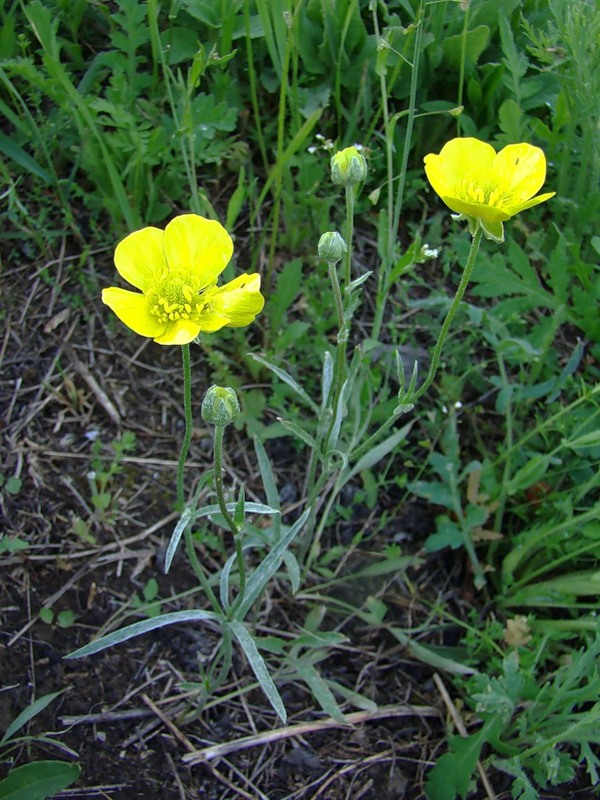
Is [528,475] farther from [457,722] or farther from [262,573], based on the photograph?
[262,573]

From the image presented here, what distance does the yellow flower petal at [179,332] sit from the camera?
120 centimetres

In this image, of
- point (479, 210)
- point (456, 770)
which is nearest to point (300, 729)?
point (456, 770)

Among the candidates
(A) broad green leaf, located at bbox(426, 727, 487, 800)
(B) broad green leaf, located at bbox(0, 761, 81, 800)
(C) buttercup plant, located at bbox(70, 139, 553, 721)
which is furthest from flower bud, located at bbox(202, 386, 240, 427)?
(A) broad green leaf, located at bbox(426, 727, 487, 800)

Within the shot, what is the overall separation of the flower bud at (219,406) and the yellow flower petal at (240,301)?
0.46 ft

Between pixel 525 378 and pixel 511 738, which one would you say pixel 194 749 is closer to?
pixel 511 738

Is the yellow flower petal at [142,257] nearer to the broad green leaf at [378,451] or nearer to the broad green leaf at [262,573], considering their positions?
the broad green leaf at [262,573]

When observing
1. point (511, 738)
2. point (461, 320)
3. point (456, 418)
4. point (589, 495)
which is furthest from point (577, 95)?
point (511, 738)

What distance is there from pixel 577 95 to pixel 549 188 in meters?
0.35

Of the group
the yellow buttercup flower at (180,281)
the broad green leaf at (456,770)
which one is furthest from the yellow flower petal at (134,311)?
the broad green leaf at (456,770)

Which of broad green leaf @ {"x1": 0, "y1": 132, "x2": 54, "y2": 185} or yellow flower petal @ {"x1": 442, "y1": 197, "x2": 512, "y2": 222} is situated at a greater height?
yellow flower petal @ {"x1": 442, "y1": 197, "x2": 512, "y2": 222}

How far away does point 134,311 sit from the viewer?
1323 mm

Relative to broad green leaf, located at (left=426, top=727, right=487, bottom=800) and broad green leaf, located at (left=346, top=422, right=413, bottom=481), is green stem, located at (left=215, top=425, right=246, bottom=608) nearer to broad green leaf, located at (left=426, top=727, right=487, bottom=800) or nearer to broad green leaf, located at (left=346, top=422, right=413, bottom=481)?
broad green leaf, located at (left=346, top=422, right=413, bottom=481)

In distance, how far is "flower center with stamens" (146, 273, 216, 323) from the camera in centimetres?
134

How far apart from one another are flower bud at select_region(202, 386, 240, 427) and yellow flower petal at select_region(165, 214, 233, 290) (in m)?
0.25
